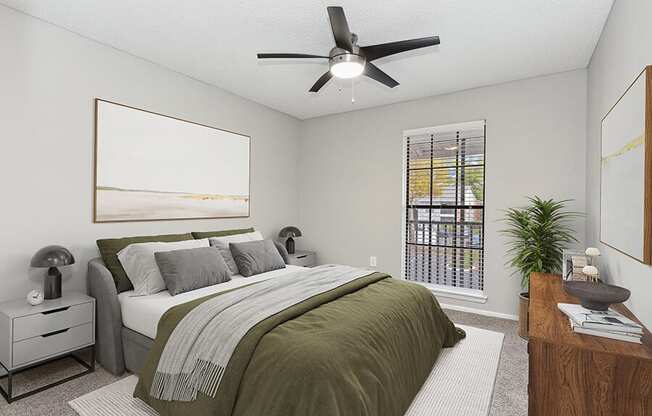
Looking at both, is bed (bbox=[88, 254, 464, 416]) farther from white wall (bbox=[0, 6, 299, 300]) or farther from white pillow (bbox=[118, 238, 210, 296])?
white wall (bbox=[0, 6, 299, 300])

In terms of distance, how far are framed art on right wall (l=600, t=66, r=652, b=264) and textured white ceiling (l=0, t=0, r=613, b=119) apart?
0.96 m

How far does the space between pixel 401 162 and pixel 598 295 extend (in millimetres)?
3049

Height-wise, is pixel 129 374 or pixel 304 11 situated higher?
pixel 304 11

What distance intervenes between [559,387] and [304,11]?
2.70m

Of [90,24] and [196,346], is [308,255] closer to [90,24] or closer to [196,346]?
[196,346]

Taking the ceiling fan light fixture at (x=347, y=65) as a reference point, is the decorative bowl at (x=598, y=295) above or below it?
below

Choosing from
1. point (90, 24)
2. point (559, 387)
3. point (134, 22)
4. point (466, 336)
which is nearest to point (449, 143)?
point (466, 336)

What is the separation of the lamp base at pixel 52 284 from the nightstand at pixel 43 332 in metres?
0.05

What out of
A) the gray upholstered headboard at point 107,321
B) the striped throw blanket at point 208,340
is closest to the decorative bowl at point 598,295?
the striped throw blanket at point 208,340

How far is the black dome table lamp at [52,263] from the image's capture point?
2.36m

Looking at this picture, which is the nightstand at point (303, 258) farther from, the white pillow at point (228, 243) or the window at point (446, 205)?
the window at point (446, 205)

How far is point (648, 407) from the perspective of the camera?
4.17ft

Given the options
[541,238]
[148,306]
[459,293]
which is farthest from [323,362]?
[459,293]

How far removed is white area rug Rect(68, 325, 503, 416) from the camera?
206cm
